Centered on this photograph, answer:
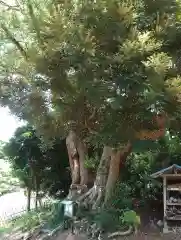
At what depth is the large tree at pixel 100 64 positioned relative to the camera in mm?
6414

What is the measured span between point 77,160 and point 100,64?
386cm

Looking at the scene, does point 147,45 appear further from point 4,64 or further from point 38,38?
point 4,64

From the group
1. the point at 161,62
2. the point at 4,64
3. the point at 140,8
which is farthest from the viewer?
the point at 4,64

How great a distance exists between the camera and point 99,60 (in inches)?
260

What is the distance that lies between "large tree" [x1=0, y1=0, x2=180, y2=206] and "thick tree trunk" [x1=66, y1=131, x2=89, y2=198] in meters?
1.67

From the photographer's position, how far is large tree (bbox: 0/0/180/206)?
6.41 meters

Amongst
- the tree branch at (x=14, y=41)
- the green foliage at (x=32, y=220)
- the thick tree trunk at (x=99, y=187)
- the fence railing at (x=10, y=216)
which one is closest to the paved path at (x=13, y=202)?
the fence railing at (x=10, y=216)

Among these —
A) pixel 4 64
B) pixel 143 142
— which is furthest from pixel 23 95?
pixel 143 142

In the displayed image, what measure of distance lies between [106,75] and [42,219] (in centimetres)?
418

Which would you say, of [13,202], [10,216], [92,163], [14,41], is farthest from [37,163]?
[14,41]

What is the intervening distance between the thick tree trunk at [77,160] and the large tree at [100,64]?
167 centimetres

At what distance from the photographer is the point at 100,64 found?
6.62 m

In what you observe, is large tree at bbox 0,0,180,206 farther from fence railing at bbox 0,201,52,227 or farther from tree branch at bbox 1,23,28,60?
fence railing at bbox 0,201,52,227

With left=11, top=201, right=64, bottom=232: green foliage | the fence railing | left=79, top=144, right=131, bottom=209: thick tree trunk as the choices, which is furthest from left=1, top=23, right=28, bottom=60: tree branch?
the fence railing
